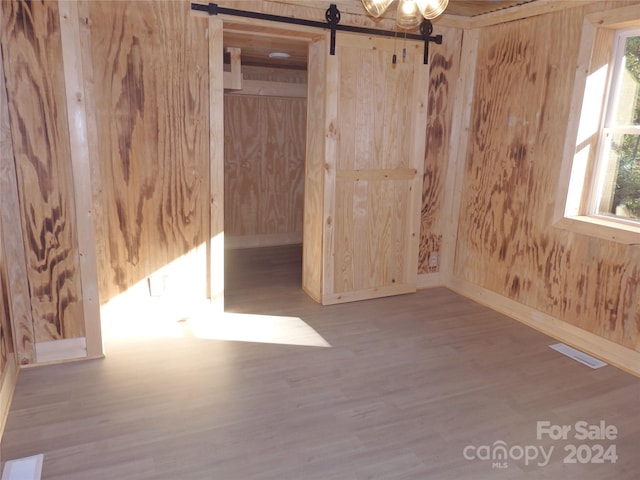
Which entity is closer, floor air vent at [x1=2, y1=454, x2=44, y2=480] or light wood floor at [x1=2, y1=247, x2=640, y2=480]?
floor air vent at [x1=2, y1=454, x2=44, y2=480]

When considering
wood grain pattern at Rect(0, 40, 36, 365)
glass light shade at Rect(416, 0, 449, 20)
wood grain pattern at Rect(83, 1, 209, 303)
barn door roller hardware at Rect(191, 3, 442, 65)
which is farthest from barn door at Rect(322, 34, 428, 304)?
wood grain pattern at Rect(0, 40, 36, 365)

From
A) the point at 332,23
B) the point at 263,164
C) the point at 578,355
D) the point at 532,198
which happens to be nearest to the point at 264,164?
the point at 263,164

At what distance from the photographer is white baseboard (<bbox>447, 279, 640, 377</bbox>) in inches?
115

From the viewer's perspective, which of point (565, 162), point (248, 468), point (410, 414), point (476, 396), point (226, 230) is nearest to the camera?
point (248, 468)

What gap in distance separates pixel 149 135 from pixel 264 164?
255 centimetres

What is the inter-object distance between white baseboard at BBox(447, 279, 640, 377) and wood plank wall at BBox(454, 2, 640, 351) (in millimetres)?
41

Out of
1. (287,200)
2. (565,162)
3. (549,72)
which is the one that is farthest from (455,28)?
(287,200)

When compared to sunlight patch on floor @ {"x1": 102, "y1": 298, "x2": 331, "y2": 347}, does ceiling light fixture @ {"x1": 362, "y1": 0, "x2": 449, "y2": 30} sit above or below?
above

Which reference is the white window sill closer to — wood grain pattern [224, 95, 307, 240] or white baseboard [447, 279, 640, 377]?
white baseboard [447, 279, 640, 377]

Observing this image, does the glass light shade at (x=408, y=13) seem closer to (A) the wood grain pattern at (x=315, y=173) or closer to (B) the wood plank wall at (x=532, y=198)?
(A) the wood grain pattern at (x=315, y=173)

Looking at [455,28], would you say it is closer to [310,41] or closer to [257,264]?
[310,41]

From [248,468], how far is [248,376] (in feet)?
2.51

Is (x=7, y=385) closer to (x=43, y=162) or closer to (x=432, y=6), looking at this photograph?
(x=43, y=162)

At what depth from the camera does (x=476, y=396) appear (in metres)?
2.58
